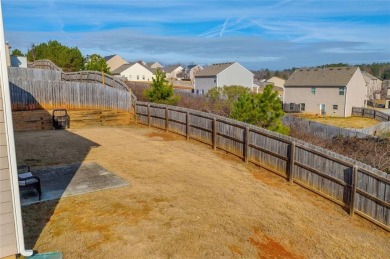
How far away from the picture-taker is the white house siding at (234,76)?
2173 inches

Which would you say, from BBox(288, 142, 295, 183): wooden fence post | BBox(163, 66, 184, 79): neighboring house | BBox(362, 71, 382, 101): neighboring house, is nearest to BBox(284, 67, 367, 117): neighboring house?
BBox(362, 71, 382, 101): neighboring house

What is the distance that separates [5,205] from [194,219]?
410 cm

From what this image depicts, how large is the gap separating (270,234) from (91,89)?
17.8m

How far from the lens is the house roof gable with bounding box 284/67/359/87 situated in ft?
145

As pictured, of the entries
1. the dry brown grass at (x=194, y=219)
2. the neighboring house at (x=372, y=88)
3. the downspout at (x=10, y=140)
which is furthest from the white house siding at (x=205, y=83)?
the downspout at (x=10, y=140)

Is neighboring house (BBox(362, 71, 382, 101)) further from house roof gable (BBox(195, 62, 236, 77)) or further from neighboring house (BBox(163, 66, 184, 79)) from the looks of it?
neighboring house (BBox(163, 66, 184, 79))

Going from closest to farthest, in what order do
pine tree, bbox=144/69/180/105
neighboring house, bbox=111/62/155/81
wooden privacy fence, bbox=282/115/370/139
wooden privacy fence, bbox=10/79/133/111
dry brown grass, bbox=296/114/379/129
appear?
1. wooden privacy fence, bbox=10/79/133/111
2. wooden privacy fence, bbox=282/115/370/139
3. pine tree, bbox=144/69/180/105
4. dry brown grass, bbox=296/114/379/129
5. neighboring house, bbox=111/62/155/81

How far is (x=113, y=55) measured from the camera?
299 feet

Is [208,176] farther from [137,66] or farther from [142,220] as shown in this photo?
[137,66]

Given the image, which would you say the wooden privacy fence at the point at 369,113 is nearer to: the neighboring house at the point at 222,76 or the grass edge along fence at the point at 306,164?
the neighboring house at the point at 222,76

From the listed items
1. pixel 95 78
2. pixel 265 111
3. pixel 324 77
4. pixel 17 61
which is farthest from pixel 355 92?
pixel 17 61

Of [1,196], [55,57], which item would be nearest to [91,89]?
[1,196]

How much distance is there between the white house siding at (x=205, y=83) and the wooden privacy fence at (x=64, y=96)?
3515 centimetres

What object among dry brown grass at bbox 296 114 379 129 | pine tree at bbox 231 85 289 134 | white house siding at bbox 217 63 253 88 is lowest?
dry brown grass at bbox 296 114 379 129
